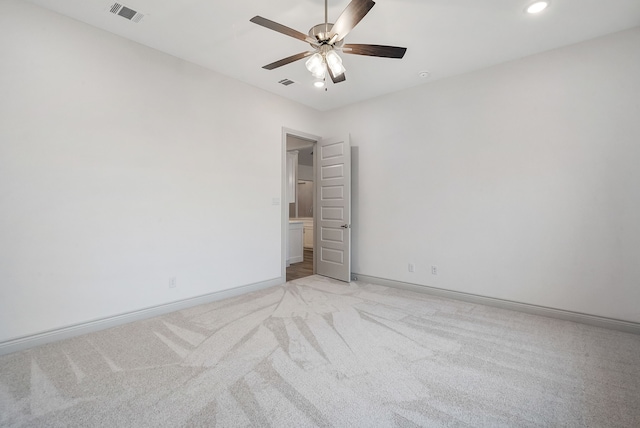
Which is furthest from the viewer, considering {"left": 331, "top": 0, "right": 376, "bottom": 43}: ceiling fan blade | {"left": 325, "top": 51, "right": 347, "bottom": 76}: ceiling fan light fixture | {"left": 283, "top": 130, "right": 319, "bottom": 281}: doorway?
{"left": 283, "top": 130, "right": 319, "bottom": 281}: doorway

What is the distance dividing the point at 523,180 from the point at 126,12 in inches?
178

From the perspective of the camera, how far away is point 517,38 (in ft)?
9.70

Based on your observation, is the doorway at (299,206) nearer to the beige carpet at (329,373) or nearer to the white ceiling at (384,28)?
the white ceiling at (384,28)

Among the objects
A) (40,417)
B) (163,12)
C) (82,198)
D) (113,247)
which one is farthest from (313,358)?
(163,12)

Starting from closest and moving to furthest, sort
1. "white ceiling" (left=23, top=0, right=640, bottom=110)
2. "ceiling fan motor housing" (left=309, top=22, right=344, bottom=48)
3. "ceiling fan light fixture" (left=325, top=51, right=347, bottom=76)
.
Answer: "ceiling fan motor housing" (left=309, top=22, right=344, bottom=48) < "ceiling fan light fixture" (left=325, top=51, right=347, bottom=76) < "white ceiling" (left=23, top=0, right=640, bottom=110)

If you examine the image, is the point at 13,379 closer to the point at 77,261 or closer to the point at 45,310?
the point at 45,310

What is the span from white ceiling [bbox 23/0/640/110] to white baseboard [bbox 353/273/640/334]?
9.64 feet

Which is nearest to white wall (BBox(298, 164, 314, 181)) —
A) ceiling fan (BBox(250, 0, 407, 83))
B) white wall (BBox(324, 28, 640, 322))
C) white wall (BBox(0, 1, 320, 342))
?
white wall (BBox(324, 28, 640, 322))

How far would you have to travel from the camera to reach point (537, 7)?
2482 mm

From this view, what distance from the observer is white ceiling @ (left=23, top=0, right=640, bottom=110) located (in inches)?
98.2

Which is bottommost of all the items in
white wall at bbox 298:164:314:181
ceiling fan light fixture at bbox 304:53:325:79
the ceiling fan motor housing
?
white wall at bbox 298:164:314:181

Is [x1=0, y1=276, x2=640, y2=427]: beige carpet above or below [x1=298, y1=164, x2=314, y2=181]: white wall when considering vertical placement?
below

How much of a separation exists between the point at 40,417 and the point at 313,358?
66.7 inches

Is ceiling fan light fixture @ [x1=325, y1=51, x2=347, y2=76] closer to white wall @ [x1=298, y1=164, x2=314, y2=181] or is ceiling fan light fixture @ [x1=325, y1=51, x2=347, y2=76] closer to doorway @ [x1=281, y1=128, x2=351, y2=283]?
doorway @ [x1=281, y1=128, x2=351, y2=283]
